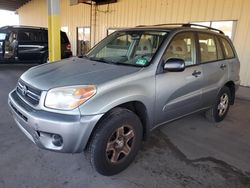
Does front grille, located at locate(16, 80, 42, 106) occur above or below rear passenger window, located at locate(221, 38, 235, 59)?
below

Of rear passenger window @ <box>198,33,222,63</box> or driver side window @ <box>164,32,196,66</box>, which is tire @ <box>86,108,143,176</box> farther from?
rear passenger window @ <box>198,33,222,63</box>

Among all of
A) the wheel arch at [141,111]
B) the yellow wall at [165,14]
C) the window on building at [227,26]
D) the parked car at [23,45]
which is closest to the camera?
the wheel arch at [141,111]

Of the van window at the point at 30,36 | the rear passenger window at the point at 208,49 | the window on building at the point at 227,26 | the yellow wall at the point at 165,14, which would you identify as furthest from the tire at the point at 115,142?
the van window at the point at 30,36

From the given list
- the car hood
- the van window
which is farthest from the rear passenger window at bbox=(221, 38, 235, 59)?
the van window

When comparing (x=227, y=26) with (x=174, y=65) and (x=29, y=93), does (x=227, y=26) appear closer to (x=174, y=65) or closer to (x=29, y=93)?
(x=174, y=65)

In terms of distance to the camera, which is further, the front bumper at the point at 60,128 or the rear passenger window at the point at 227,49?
the rear passenger window at the point at 227,49

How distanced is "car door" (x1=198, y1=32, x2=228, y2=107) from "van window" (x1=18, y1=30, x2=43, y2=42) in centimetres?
738

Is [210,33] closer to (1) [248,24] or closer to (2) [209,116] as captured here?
(2) [209,116]

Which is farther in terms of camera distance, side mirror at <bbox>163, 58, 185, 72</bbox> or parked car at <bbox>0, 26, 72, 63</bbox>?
parked car at <bbox>0, 26, 72, 63</bbox>

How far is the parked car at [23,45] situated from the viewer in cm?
863

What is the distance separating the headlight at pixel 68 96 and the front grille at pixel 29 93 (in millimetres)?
180

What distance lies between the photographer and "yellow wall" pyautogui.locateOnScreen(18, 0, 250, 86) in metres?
7.36

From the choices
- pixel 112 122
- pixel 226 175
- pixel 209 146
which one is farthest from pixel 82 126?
pixel 209 146

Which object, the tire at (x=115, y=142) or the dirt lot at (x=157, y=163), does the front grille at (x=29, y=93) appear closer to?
the tire at (x=115, y=142)
